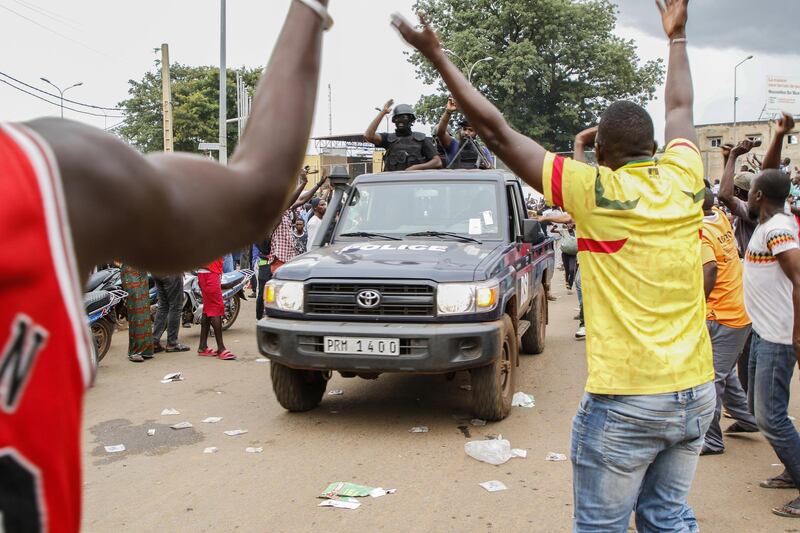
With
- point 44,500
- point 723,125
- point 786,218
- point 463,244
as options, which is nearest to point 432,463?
point 463,244

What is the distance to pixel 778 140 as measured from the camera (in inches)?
184

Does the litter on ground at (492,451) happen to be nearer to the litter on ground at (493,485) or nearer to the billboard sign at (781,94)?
the litter on ground at (493,485)

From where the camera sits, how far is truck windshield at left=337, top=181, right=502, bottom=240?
23.6 ft

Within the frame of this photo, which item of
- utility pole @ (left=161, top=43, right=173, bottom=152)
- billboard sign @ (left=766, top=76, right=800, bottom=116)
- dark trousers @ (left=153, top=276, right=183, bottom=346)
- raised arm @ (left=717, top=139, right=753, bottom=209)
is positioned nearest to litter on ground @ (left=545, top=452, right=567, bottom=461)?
raised arm @ (left=717, top=139, right=753, bottom=209)

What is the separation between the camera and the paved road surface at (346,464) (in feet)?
14.3

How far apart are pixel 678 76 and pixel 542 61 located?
45254 millimetres

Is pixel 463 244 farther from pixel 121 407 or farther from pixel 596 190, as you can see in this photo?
pixel 596 190

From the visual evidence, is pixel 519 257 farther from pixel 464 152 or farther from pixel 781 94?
pixel 781 94

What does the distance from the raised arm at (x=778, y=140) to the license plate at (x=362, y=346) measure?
9.61 ft

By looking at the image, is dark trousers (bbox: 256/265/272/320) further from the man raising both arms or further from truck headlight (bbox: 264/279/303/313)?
the man raising both arms

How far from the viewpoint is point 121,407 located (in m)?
7.07

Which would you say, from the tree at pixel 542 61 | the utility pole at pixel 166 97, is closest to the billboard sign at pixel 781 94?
the tree at pixel 542 61

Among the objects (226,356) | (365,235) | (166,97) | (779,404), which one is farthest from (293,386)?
(166,97)

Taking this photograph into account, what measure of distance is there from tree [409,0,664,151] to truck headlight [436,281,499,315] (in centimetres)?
4065
